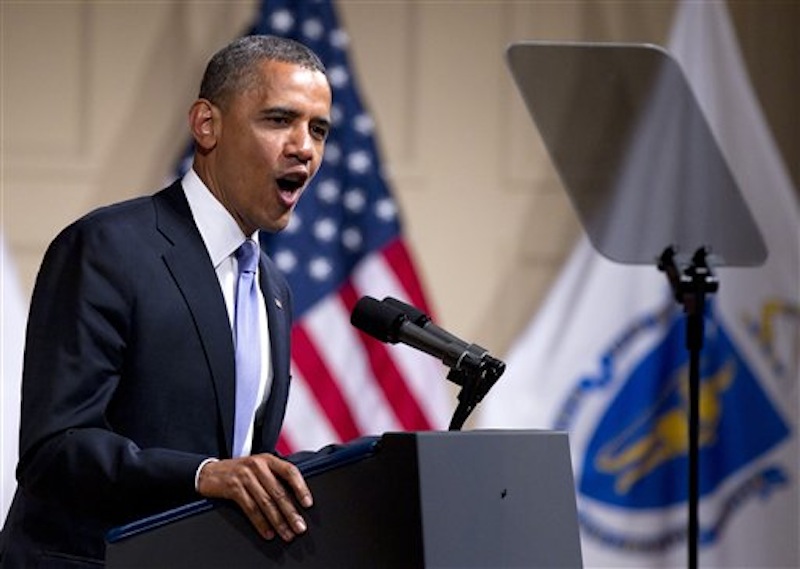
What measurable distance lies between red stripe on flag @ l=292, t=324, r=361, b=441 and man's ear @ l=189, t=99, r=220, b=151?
1869mm

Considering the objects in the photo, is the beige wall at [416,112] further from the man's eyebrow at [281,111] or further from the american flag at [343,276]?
the man's eyebrow at [281,111]

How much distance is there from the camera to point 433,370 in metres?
4.17

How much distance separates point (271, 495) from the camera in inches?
64.2

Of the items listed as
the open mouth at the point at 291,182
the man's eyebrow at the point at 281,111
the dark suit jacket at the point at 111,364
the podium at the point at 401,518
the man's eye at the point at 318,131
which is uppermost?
the man's eyebrow at the point at 281,111

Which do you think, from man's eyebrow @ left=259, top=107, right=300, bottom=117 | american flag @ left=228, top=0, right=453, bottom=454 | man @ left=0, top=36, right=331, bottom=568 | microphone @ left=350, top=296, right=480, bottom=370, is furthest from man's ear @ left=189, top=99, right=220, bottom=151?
american flag @ left=228, top=0, right=453, bottom=454

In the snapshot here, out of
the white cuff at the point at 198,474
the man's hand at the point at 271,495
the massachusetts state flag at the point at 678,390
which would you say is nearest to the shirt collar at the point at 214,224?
the white cuff at the point at 198,474

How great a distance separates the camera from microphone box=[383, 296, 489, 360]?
6.04ft

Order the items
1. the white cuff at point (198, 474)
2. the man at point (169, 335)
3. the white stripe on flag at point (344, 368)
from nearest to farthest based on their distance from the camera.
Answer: the white cuff at point (198, 474), the man at point (169, 335), the white stripe on flag at point (344, 368)

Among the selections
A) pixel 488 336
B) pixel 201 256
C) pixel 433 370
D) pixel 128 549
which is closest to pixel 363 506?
pixel 128 549

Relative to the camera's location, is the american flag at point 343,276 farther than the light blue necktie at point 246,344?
Yes

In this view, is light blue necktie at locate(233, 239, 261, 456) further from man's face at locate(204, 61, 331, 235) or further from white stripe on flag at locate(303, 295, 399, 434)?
white stripe on flag at locate(303, 295, 399, 434)

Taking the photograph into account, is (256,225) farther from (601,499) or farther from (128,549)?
(601,499)

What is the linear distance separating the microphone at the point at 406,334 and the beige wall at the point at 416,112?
2.37 metres

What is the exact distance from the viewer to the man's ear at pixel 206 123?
2.28 metres
